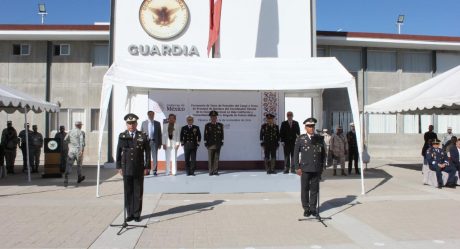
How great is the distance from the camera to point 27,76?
21594 millimetres

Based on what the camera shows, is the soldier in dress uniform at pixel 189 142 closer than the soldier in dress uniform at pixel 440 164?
No

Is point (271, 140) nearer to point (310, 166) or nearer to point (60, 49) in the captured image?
point (310, 166)

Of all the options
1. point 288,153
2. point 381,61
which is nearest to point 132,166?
point 288,153

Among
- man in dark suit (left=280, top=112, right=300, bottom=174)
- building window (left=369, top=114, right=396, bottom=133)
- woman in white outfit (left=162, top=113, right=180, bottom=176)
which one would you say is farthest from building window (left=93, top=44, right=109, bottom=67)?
building window (left=369, top=114, right=396, bottom=133)

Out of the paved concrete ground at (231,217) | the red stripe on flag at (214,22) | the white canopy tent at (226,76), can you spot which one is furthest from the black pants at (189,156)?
the red stripe on flag at (214,22)

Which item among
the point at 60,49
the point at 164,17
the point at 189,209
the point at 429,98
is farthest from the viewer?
the point at 60,49

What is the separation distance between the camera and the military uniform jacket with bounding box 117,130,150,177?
796 cm

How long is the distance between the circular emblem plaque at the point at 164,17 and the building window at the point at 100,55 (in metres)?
4.88

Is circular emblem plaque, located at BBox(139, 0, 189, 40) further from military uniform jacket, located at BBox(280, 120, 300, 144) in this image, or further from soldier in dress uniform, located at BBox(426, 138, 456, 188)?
soldier in dress uniform, located at BBox(426, 138, 456, 188)

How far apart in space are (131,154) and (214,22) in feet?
33.2

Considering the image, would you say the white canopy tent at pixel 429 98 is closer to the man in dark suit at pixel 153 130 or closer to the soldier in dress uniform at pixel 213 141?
the soldier in dress uniform at pixel 213 141

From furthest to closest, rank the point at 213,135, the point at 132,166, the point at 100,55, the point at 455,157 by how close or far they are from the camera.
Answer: the point at 100,55, the point at 213,135, the point at 455,157, the point at 132,166

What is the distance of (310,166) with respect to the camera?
27.8 ft

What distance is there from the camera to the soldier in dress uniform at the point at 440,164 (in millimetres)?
12219
